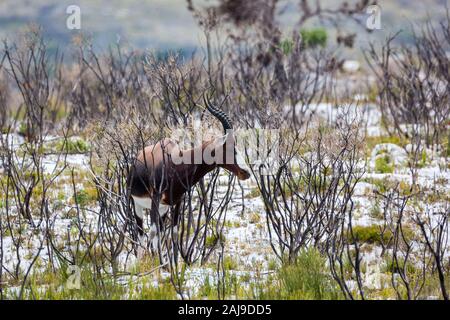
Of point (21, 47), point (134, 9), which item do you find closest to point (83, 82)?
point (21, 47)

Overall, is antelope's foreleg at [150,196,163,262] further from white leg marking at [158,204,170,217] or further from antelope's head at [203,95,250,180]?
antelope's head at [203,95,250,180]

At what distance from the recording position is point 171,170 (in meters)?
6.77

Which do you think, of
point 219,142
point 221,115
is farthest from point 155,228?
point 221,115

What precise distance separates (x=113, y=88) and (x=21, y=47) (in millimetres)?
2577

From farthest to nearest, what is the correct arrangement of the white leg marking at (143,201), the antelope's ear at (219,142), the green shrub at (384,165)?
the green shrub at (384,165), the white leg marking at (143,201), the antelope's ear at (219,142)

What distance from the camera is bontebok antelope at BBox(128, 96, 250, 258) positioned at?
6.56 metres

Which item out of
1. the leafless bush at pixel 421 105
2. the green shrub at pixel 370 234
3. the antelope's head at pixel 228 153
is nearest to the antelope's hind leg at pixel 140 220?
the antelope's head at pixel 228 153

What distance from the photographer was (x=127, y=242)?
7879mm

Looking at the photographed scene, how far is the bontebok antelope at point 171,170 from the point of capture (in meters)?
6.56

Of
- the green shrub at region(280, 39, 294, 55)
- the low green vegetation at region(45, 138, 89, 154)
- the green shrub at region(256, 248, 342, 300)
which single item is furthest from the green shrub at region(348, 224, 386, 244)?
the green shrub at region(280, 39, 294, 55)

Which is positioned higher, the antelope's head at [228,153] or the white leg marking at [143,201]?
the antelope's head at [228,153]

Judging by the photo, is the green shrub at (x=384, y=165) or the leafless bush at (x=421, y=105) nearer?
the green shrub at (x=384, y=165)

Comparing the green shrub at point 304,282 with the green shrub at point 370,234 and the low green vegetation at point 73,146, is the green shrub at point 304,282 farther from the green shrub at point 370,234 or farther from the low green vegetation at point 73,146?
the low green vegetation at point 73,146

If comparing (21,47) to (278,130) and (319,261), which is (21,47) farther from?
(319,261)
